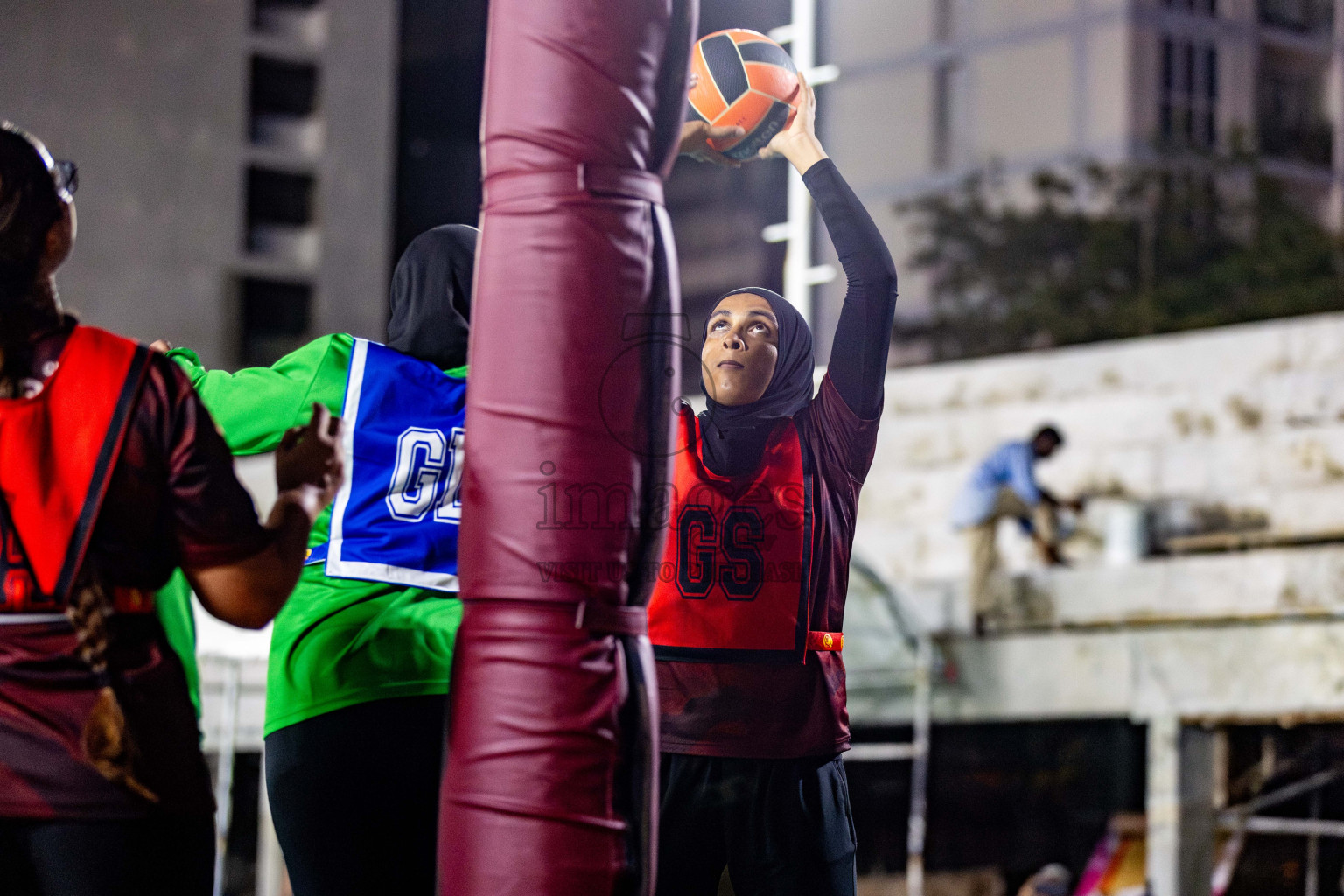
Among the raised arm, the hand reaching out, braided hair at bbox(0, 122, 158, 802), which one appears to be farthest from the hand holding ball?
braided hair at bbox(0, 122, 158, 802)

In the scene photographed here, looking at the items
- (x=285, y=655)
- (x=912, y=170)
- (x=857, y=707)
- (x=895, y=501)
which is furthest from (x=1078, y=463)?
(x=285, y=655)

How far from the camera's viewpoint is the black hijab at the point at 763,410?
394 cm

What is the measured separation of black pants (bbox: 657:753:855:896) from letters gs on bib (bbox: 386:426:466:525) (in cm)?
74

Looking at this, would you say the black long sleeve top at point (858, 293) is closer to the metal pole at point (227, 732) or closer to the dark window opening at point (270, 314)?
the metal pole at point (227, 732)

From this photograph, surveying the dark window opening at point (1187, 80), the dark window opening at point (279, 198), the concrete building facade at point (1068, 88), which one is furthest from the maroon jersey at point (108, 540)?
the dark window opening at point (279, 198)

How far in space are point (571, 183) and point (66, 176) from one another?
0.77 m

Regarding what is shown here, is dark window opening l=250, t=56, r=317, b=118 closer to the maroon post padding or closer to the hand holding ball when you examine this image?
the hand holding ball

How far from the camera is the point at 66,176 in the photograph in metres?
2.74

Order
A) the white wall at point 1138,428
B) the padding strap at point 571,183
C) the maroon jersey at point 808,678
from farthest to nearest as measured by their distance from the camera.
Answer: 1. the white wall at point 1138,428
2. the maroon jersey at point 808,678
3. the padding strap at point 571,183

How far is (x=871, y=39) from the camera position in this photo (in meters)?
20.4

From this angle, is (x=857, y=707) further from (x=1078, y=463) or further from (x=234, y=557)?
(x=234, y=557)

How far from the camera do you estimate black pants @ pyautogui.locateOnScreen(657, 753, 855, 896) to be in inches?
141

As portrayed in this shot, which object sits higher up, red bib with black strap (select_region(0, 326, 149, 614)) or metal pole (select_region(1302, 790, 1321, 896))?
red bib with black strap (select_region(0, 326, 149, 614))

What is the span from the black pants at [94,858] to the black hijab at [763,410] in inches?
67.9
